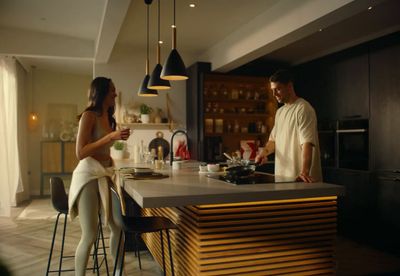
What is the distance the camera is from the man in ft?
8.82

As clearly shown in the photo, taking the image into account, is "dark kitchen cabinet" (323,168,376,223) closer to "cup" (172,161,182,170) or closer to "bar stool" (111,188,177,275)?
"cup" (172,161,182,170)

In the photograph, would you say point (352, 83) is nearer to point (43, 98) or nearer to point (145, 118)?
point (145, 118)

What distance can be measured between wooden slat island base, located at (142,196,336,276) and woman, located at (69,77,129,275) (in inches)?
21.9

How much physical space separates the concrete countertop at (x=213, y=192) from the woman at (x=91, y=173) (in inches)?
8.6

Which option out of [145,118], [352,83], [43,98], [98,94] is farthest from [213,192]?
[43,98]

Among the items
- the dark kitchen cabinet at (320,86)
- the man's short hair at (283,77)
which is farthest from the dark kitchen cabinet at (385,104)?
the man's short hair at (283,77)

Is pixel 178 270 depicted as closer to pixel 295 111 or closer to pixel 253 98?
pixel 295 111

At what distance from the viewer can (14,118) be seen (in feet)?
19.5

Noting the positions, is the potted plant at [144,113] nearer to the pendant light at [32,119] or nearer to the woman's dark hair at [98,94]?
the pendant light at [32,119]

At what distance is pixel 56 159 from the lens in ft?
23.9

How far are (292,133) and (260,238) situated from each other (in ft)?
3.39

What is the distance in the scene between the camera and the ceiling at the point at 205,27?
→ 343 centimetres

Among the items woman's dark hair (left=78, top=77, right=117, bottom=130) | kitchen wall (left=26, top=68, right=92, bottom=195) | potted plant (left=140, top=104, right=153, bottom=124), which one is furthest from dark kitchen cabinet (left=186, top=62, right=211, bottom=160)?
kitchen wall (left=26, top=68, right=92, bottom=195)

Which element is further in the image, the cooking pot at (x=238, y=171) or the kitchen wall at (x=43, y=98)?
the kitchen wall at (x=43, y=98)
